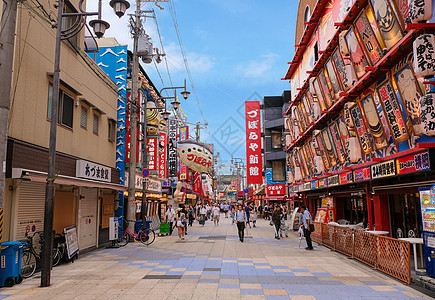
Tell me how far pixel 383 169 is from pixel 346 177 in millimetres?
4004

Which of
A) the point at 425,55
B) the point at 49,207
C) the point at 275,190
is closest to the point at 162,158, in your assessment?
the point at 275,190

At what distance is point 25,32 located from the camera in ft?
33.4

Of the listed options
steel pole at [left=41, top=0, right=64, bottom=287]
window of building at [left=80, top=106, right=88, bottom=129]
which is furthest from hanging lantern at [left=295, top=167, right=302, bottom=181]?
steel pole at [left=41, top=0, right=64, bottom=287]

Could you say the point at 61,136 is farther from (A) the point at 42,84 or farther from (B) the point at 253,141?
(B) the point at 253,141

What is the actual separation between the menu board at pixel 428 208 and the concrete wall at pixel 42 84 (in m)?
11.2

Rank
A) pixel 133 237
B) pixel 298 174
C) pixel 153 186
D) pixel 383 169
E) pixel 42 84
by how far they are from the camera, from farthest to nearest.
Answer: pixel 298 174 < pixel 153 186 < pixel 133 237 < pixel 383 169 < pixel 42 84

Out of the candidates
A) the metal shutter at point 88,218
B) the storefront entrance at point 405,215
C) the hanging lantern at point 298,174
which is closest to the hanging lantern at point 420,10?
the storefront entrance at point 405,215

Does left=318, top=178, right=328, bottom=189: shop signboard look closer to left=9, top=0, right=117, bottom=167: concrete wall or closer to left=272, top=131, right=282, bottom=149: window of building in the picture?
left=9, top=0, right=117, bottom=167: concrete wall

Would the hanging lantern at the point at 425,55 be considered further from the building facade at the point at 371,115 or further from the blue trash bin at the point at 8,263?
the blue trash bin at the point at 8,263

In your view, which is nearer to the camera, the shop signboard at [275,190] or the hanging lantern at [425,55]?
the hanging lantern at [425,55]

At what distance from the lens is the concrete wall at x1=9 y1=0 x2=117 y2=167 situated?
987 centimetres

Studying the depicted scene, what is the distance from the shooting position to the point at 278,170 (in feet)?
159

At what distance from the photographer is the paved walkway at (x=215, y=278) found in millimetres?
7719

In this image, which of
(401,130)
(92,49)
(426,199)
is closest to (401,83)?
(401,130)
